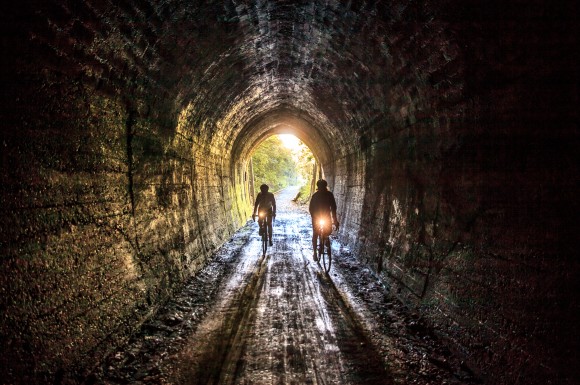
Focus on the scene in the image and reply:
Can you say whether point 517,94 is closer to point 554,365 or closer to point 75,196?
point 554,365

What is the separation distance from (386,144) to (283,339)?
459 cm

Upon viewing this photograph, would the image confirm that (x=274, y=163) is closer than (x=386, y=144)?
No

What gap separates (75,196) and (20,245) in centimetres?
88

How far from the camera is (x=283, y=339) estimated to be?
4223mm

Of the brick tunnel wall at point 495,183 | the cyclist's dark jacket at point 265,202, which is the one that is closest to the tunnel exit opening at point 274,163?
the cyclist's dark jacket at point 265,202

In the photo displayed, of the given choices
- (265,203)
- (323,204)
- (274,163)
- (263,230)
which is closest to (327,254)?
(323,204)

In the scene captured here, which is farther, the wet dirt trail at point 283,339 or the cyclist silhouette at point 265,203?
the cyclist silhouette at point 265,203

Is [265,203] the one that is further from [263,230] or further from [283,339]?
[283,339]

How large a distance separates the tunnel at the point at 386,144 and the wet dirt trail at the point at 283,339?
29 centimetres

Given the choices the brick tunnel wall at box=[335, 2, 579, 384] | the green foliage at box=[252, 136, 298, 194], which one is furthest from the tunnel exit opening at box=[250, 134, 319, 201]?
the brick tunnel wall at box=[335, 2, 579, 384]

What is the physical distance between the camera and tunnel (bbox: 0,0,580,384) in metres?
2.71

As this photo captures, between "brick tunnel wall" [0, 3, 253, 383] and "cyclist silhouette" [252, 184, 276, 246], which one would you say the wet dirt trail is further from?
"cyclist silhouette" [252, 184, 276, 246]

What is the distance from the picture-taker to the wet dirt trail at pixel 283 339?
3484 millimetres

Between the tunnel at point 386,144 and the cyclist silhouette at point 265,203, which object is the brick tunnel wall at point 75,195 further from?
the cyclist silhouette at point 265,203
